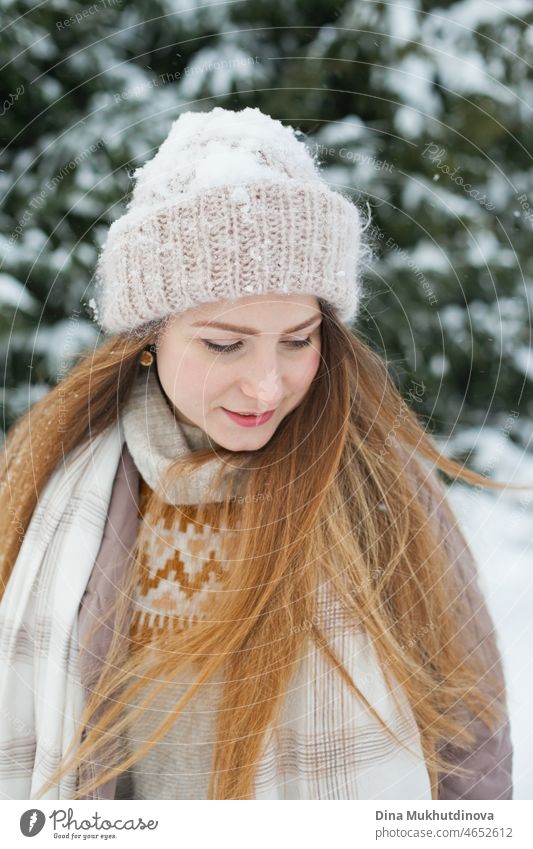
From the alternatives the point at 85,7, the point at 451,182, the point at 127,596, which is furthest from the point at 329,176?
the point at 127,596

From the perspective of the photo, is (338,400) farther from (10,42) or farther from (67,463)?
(10,42)

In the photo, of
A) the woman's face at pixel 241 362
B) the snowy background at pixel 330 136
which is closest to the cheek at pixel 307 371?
the woman's face at pixel 241 362

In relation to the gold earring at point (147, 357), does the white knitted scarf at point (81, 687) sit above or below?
below

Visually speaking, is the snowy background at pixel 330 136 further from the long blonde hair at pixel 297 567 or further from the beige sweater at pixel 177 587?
the beige sweater at pixel 177 587

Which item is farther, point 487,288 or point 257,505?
point 487,288

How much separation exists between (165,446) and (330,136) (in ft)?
1.03

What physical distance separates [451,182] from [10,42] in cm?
40

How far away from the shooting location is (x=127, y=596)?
1.95 ft

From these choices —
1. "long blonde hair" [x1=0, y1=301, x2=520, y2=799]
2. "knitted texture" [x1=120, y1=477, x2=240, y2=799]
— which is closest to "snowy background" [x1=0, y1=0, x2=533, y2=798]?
"long blonde hair" [x1=0, y1=301, x2=520, y2=799]

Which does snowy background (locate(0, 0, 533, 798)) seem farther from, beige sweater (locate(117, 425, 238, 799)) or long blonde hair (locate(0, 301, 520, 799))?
beige sweater (locate(117, 425, 238, 799))

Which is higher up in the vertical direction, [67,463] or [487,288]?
[487,288]

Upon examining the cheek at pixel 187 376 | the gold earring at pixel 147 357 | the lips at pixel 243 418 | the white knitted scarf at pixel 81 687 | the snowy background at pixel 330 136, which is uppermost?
the snowy background at pixel 330 136

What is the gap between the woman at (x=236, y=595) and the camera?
58 cm

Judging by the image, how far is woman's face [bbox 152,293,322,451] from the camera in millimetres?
509
